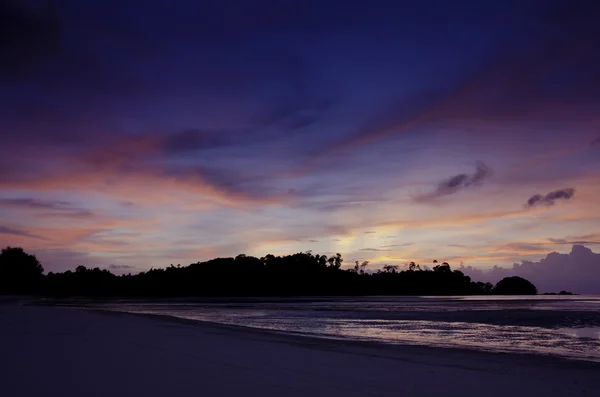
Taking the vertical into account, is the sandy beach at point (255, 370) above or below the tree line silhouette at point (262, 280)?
below

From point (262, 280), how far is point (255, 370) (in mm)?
147491

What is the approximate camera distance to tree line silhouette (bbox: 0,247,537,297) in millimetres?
147375

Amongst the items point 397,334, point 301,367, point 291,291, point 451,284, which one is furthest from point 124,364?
point 451,284

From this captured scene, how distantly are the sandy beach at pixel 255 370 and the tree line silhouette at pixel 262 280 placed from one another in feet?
419

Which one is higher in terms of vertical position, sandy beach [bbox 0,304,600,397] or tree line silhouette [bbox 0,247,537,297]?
tree line silhouette [bbox 0,247,537,297]

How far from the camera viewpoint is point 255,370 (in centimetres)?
968

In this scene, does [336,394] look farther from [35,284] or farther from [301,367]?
[35,284]

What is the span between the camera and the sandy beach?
7.81m

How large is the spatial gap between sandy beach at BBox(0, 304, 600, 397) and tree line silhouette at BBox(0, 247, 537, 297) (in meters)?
128

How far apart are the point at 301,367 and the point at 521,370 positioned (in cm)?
550

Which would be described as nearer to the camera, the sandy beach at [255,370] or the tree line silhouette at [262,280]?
the sandy beach at [255,370]

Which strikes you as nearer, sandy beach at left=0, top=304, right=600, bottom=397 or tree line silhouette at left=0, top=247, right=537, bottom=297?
sandy beach at left=0, top=304, right=600, bottom=397

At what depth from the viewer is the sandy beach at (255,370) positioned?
781 cm

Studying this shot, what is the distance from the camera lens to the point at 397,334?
21.9 metres
